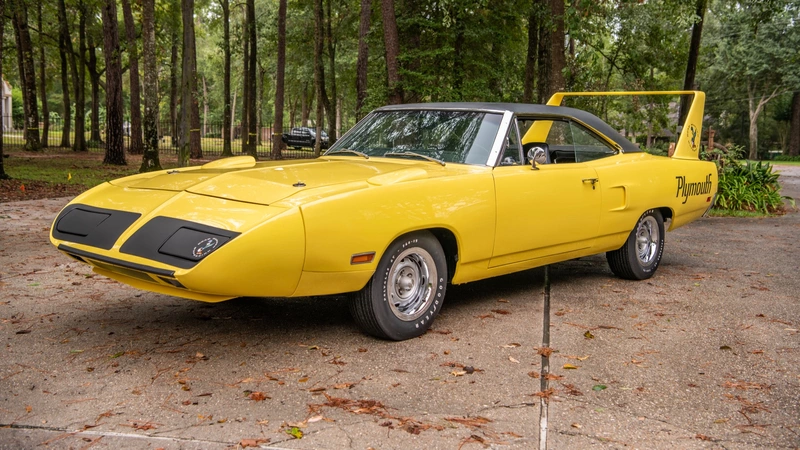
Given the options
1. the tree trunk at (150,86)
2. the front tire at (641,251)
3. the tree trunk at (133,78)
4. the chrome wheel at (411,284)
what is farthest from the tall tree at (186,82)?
the chrome wheel at (411,284)

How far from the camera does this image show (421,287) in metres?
4.75

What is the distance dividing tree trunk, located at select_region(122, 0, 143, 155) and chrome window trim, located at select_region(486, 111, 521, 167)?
54.8 ft

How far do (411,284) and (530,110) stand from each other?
1.92 m

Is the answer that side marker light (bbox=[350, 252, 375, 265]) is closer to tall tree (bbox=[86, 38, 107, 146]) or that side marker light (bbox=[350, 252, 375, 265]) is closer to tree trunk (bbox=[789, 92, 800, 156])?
tall tree (bbox=[86, 38, 107, 146])

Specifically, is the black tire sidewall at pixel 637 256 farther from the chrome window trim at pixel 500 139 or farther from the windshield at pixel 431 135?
the windshield at pixel 431 135

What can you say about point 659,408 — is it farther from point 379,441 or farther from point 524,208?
point 524,208

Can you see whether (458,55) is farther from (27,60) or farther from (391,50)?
(27,60)

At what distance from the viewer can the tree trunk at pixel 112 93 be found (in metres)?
20.9

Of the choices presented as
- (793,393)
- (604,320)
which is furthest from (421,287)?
(793,393)

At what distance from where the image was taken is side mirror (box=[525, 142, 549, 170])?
17.6 feet

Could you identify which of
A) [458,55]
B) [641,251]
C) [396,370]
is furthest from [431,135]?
[458,55]

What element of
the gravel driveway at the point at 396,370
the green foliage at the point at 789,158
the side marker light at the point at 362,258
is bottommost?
the green foliage at the point at 789,158

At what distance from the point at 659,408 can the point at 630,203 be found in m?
2.89

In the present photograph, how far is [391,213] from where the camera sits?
4.35 m
